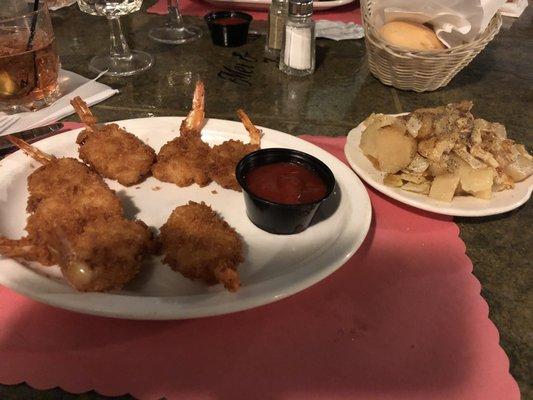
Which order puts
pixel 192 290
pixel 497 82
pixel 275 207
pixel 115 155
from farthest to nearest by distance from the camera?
pixel 497 82
pixel 115 155
pixel 275 207
pixel 192 290

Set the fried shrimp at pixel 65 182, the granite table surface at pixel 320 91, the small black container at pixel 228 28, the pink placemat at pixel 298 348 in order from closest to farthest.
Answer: the pink placemat at pixel 298 348, the fried shrimp at pixel 65 182, the granite table surface at pixel 320 91, the small black container at pixel 228 28

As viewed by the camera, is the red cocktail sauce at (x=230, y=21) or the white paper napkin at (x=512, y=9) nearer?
the red cocktail sauce at (x=230, y=21)

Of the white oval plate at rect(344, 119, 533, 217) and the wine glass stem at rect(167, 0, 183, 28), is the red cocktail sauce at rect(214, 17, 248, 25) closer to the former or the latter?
the wine glass stem at rect(167, 0, 183, 28)

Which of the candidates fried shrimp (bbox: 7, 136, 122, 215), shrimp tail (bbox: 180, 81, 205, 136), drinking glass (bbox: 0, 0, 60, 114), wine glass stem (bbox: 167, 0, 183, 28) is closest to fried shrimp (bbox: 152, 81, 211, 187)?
shrimp tail (bbox: 180, 81, 205, 136)

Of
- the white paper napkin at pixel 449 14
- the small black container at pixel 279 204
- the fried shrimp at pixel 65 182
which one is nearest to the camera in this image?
the small black container at pixel 279 204

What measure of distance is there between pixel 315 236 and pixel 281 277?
1.13 feet

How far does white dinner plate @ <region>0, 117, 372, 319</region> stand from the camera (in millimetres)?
1301

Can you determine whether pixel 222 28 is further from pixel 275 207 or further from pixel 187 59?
pixel 275 207

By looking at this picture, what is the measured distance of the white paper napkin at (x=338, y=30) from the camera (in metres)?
3.54

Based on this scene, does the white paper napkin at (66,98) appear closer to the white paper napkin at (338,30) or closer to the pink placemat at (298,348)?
the pink placemat at (298,348)

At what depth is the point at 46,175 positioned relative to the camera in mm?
1832

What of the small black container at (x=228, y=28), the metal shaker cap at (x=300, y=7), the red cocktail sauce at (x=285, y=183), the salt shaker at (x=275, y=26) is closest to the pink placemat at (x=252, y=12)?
the small black container at (x=228, y=28)

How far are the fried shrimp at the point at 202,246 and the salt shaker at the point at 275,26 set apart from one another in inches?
71.9

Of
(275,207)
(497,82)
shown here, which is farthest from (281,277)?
(497,82)
